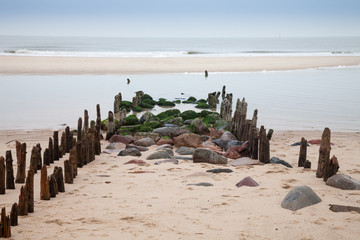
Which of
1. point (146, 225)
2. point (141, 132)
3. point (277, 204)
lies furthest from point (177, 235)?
point (141, 132)

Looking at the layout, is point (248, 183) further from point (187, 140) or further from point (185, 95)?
point (185, 95)

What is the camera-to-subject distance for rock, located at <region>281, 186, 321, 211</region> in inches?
289

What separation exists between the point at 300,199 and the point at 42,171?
177 inches

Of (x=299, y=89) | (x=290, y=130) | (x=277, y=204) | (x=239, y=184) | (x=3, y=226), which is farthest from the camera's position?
(x=299, y=89)

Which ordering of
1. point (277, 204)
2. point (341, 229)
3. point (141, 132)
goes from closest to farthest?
1. point (341, 229)
2. point (277, 204)
3. point (141, 132)

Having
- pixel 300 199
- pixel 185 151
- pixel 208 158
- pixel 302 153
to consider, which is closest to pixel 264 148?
pixel 302 153

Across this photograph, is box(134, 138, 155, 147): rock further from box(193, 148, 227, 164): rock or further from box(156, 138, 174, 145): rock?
box(193, 148, 227, 164): rock

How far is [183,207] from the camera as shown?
7.48 metres

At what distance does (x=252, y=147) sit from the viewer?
38.8ft

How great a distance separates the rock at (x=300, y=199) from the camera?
734 centimetres

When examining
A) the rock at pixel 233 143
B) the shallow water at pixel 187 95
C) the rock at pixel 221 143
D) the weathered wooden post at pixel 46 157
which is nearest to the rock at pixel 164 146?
the rock at pixel 221 143

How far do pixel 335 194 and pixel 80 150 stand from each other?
19.1 ft

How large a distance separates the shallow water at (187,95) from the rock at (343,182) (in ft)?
27.0

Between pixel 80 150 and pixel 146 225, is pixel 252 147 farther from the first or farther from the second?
pixel 146 225
